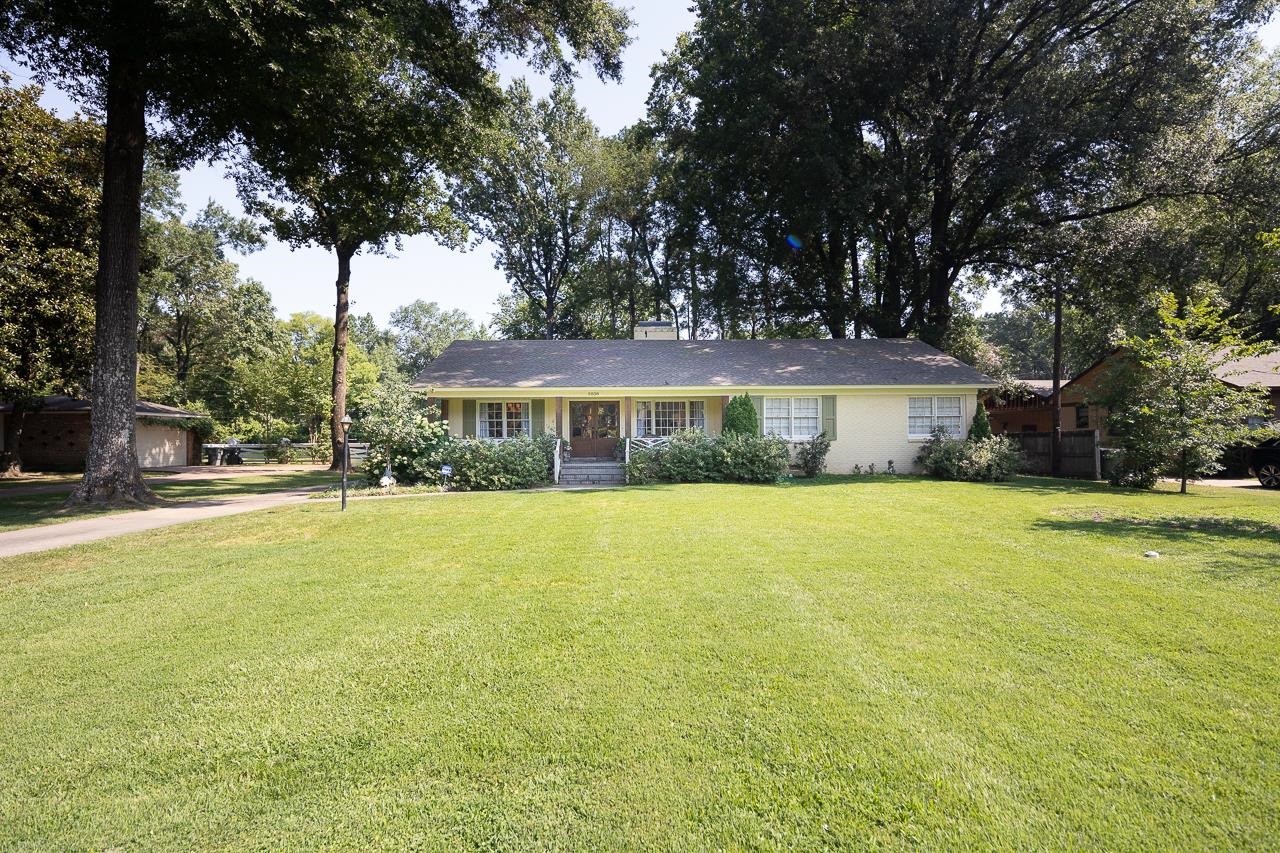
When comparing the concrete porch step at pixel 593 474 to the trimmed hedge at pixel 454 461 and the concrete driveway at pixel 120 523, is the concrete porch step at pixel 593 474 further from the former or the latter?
the concrete driveway at pixel 120 523

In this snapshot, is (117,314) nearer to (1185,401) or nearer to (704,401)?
(704,401)

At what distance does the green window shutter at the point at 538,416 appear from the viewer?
18.2 meters

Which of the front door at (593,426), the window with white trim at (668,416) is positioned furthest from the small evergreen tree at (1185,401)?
the front door at (593,426)

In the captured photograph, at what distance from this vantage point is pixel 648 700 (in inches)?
126

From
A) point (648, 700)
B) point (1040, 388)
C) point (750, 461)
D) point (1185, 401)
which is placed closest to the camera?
point (648, 700)

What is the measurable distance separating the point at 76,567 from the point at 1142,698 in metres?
10.0

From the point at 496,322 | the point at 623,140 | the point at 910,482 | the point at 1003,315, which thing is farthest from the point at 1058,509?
the point at 1003,315

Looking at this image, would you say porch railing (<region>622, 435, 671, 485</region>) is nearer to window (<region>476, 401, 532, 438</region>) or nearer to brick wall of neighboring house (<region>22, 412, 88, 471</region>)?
window (<region>476, 401, 532, 438</region>)

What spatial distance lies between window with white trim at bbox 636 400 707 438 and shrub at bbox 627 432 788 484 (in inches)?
116

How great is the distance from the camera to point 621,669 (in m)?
3.60

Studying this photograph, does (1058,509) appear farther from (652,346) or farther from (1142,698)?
(652,346)

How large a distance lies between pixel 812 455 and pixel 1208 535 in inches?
378

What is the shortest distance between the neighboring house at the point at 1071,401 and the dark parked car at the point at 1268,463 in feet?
12.8

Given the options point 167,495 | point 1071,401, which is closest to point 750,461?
point 167,495
